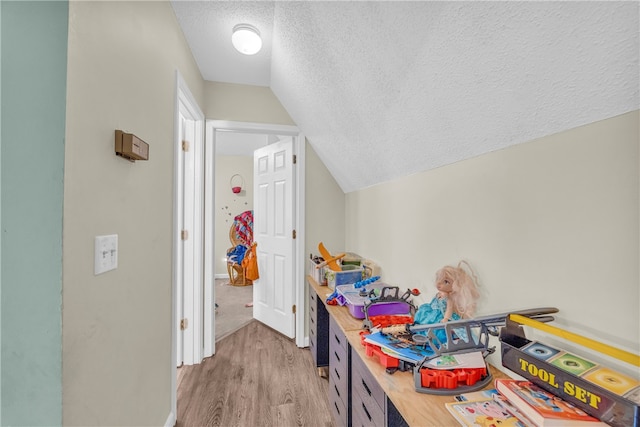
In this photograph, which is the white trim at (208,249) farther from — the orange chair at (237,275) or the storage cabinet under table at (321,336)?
the orange chair at (237,275)

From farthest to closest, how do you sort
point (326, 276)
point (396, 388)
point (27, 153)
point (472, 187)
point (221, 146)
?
point (221, 146) < point (326, 276) < point (472, 187) < point (396, 388) < point (27, 153)

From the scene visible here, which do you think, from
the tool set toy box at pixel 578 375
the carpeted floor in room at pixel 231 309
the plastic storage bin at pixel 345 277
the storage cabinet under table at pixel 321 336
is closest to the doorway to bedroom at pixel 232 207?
the carpeted floor in room at pixel 231 309

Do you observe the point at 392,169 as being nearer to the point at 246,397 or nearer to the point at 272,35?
the point at 272,35

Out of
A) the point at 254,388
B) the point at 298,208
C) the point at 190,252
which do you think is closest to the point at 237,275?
the point at 190,252

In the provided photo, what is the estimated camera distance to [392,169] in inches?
70.4

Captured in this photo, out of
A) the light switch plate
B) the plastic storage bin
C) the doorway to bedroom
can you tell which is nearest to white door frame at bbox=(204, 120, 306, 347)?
the plastic storage bin

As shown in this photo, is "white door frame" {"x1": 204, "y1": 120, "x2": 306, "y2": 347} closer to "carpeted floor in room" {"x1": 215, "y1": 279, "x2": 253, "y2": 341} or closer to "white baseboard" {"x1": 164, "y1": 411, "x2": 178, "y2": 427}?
"carpeted floor in room" {"x1": 215, "y1": 279, "x2": 253, "y2": 341}

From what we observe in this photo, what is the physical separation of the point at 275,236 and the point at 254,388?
140 centimetres

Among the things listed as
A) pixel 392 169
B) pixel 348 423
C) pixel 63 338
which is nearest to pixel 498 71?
pixel 392 169

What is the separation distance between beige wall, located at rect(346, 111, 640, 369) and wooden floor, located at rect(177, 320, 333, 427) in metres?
1.22

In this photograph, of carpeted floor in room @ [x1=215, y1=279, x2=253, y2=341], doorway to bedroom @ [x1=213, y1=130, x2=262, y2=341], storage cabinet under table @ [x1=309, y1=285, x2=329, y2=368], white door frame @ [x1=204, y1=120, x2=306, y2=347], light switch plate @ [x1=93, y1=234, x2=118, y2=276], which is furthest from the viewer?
doorway to bedroom @ [x1=213, y1=130, x2=262, y2=341]

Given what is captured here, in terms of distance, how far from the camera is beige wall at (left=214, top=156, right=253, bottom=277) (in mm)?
5691

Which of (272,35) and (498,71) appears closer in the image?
(498,71)

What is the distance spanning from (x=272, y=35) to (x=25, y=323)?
6.71ft
